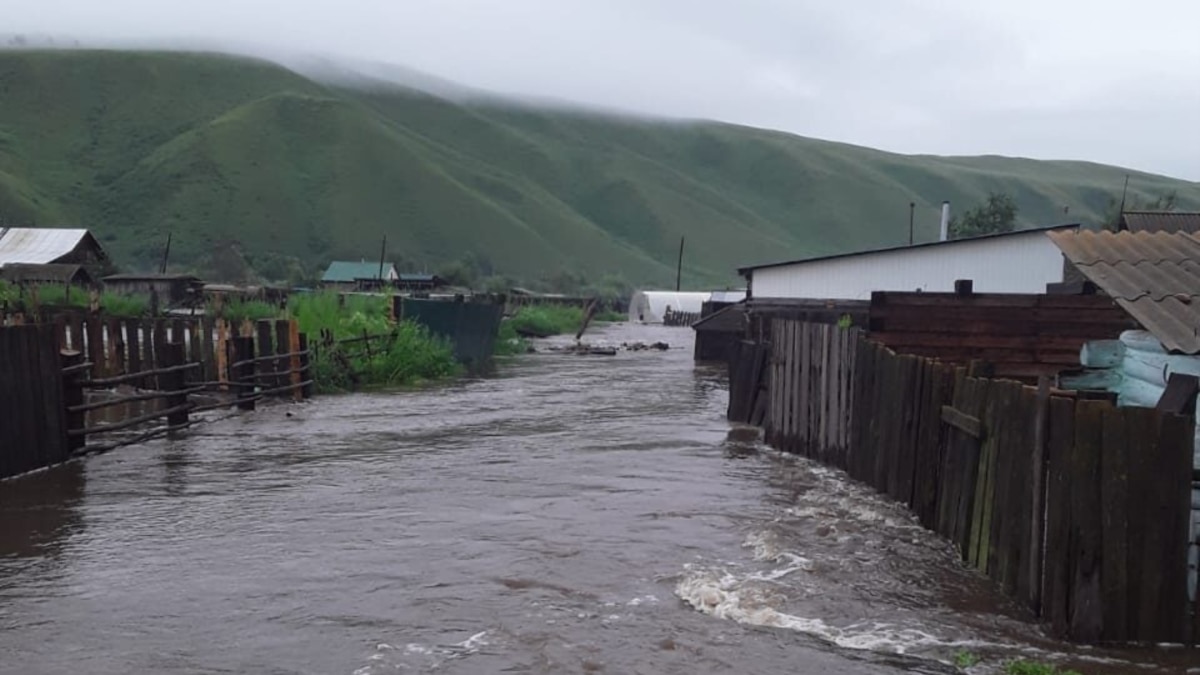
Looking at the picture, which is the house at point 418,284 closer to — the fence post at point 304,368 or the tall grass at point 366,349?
the tall grass at point 366,349

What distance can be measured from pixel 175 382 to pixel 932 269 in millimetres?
15233

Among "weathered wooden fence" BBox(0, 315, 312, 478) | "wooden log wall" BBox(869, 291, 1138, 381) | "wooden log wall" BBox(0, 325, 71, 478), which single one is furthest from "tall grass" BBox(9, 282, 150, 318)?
"wooden log wall" BBox(869, 291, 1138, 381)

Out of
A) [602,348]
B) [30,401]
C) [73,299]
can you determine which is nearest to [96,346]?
[30,401]

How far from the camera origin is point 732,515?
34.7ft

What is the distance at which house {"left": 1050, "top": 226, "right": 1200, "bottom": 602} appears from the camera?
6379 mm

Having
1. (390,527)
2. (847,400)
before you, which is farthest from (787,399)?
(390,527)

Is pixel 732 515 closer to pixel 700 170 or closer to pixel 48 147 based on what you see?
pixel 48 147

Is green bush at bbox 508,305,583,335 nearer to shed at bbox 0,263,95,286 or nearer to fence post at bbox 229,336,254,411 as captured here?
shed at bbox 0,263,95,286

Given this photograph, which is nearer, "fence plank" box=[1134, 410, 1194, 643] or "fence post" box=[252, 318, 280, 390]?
"fence plank" box=[1134, 410, 1194, 643]

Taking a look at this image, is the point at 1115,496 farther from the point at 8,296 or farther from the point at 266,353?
the point at 8,296

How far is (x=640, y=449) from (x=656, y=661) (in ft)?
28.8

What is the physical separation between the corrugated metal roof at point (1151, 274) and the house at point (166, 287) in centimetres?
3278

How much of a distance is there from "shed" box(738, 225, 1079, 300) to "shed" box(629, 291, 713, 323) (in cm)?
4708

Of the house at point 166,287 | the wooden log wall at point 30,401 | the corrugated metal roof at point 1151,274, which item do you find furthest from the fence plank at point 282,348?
the house at point 166,287
